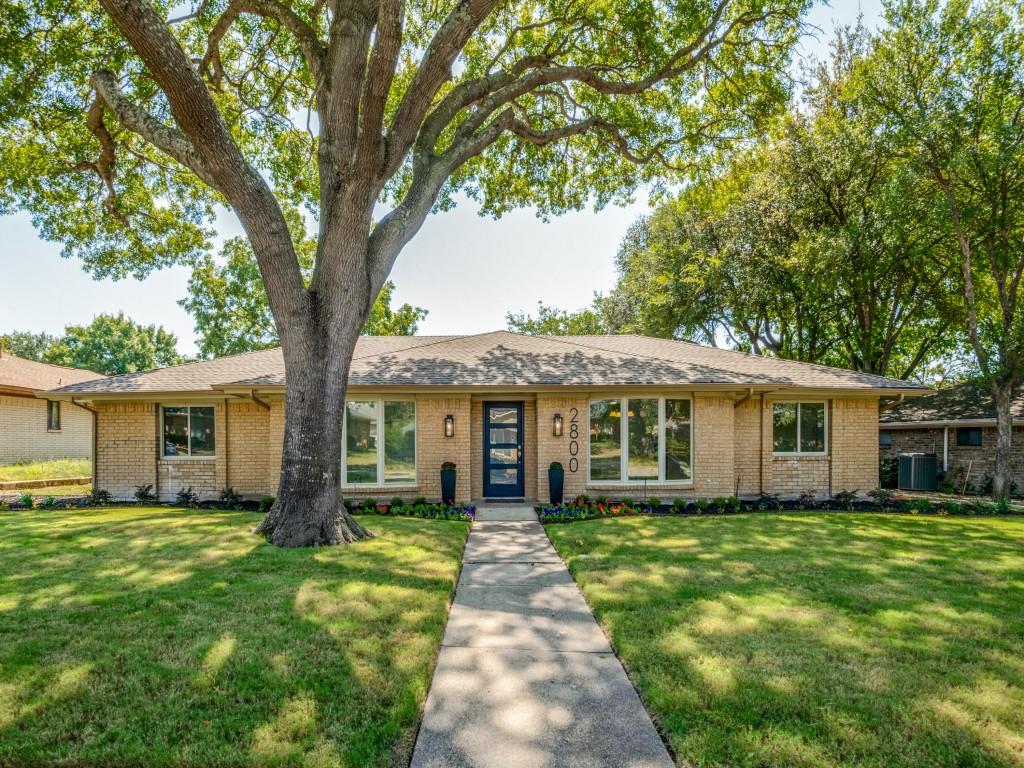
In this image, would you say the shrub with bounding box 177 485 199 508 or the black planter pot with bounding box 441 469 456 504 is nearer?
the black planter pot with bounding box 441 469 456 504

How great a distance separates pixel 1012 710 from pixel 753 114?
1173 cm

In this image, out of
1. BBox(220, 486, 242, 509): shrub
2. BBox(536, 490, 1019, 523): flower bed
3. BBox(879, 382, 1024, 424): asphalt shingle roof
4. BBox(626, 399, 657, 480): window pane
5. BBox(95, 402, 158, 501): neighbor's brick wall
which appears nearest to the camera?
BBox(536, 490, 1019, 523): flower bed

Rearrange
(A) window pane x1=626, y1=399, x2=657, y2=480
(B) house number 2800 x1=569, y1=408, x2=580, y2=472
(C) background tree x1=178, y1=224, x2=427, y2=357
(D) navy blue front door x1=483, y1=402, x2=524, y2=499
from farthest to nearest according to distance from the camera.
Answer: (C) background tree x1=178, y1=224, x2=427, y2=357 → (D) navy blue front door x1=483, y1=402, x2=524, y2=499 → (A) window pane x1=626, y1=399, x2=657, y2=480 → (B) house number 2800 x1=569, y1=408, x2=580, y2=472

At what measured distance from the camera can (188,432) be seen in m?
12.0

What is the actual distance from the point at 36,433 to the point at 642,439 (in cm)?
2230

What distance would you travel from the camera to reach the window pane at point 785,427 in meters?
12.1

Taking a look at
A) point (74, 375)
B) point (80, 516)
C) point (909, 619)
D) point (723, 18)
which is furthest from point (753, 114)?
point (74, 375)

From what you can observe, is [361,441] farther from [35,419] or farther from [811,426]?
[35,419]

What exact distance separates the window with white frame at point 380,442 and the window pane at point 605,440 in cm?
395

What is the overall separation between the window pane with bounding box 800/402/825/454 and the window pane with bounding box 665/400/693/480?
305cm

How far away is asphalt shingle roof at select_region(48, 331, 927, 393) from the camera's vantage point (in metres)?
10.9

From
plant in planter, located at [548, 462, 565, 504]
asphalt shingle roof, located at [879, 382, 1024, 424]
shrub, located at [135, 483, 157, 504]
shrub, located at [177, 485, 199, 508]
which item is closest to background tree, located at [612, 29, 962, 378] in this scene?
asphalt shingle roof, located at [879, 382, 1024, 424]

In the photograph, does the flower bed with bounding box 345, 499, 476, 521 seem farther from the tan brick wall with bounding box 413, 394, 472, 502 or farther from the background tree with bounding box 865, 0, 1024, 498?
the background tree with bounding box 865, 0, 1024, 498

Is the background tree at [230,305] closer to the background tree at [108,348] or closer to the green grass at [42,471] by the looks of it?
the green grass at [42,471]
